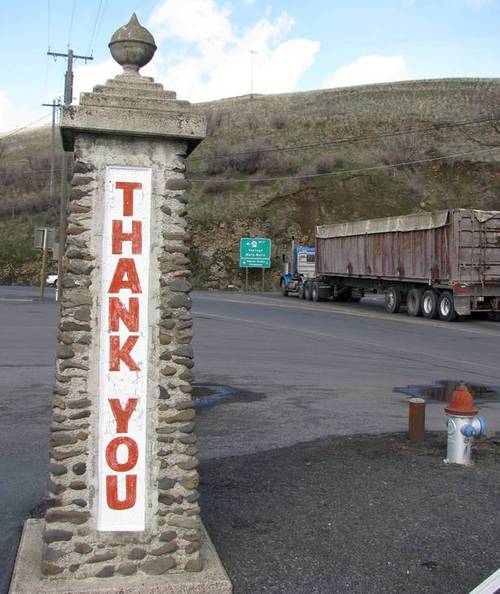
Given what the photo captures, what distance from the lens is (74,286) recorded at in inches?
181

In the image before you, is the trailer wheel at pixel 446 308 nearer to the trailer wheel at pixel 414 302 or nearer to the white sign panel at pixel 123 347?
the trailer wheel at pixel 414 302

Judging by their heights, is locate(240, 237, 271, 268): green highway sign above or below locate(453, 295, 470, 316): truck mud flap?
above

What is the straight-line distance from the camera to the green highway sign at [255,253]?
46.5 m

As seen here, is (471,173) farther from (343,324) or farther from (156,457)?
(156,457)

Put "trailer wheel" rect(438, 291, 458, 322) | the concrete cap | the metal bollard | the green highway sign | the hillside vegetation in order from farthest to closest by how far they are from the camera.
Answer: the hillside vegetation → the green highway sign → "trailer wheel" rect(438, 291, 458, 322) → the metal bollard → the concrete cap

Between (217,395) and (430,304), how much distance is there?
628 inches

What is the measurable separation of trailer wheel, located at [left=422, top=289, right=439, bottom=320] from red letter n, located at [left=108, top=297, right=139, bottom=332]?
21773mm

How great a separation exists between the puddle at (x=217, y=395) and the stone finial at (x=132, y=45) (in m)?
6.23

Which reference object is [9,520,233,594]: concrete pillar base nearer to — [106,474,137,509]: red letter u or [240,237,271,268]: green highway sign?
[106,474,137,509]: red letter u

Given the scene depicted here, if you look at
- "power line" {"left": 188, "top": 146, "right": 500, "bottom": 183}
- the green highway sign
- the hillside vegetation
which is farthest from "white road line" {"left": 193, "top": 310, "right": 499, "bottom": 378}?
"power line" {"left": 188, "top": 146, "right": 500, "bottom": 183}

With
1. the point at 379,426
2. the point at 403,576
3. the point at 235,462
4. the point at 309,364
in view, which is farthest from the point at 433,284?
the point at 403,576

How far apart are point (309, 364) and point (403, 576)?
386 inches

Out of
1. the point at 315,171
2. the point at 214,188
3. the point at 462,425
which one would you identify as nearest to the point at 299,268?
the point at 315,171

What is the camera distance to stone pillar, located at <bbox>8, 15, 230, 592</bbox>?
4.57m
